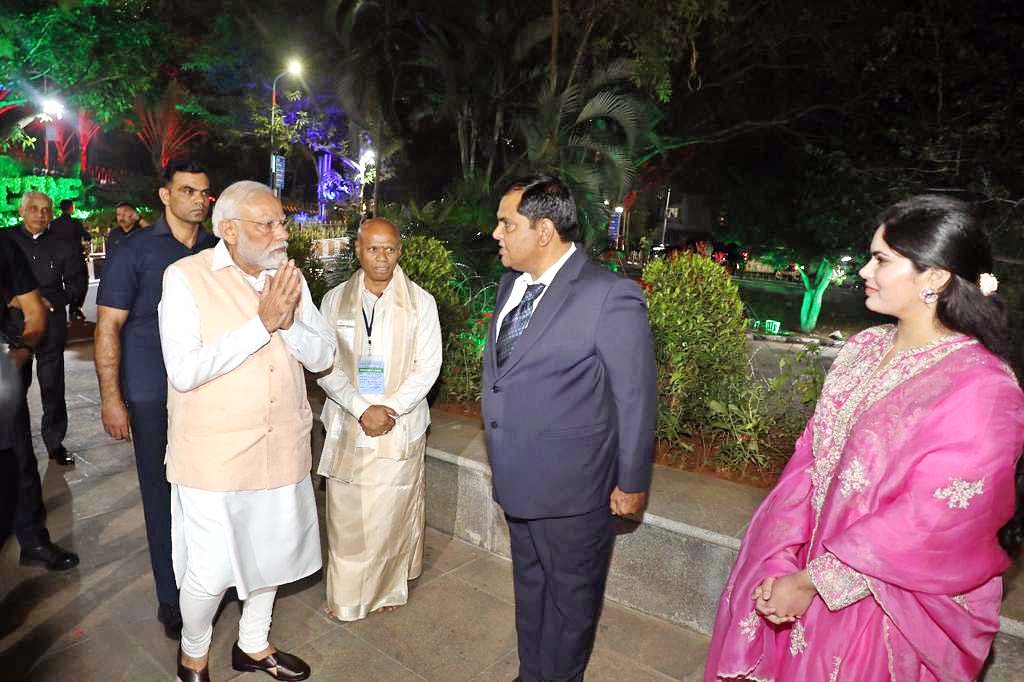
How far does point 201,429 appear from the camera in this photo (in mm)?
2594

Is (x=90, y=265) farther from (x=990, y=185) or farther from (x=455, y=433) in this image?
(x=990, y=185)

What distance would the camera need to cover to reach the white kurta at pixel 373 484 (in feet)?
11.3

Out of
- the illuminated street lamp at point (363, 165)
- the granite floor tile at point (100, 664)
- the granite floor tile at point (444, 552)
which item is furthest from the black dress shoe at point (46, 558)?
the illuminated street lamp at point (363, 165)

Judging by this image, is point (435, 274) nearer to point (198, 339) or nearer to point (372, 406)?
point (372, 406)

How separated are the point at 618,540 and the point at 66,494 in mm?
3861

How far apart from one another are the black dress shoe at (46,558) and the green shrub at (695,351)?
3.58m

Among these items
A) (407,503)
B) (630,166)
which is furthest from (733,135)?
(407,503)

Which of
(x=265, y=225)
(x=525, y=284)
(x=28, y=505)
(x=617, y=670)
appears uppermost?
(x=265, y=225)

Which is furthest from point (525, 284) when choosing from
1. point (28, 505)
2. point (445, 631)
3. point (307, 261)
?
point (307, 261)

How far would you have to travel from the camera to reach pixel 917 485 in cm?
177

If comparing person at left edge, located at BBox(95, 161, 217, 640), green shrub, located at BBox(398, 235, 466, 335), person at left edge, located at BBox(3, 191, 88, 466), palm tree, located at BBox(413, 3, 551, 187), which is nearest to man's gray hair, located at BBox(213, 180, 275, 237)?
person at left edge, located at BBox(95, 161, 217, 640)

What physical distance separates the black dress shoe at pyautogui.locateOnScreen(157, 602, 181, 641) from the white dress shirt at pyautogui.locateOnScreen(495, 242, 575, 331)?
2.10 meters

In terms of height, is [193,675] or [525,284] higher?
[525,284]

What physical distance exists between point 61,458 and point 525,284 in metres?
4.44
